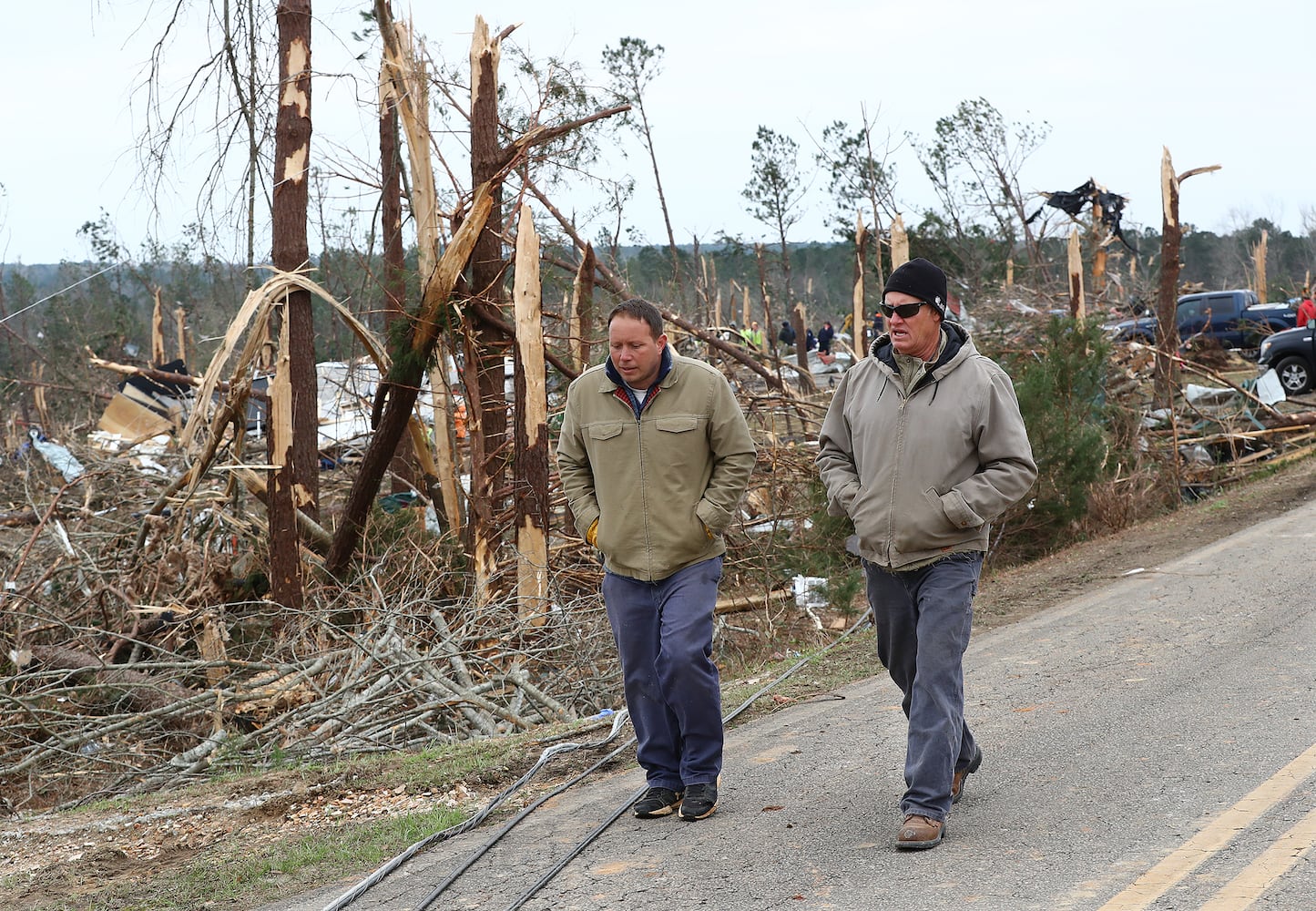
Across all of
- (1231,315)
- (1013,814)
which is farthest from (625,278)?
(1231,315)

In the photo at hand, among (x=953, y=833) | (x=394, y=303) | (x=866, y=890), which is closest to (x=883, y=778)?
(x=953, y=833)

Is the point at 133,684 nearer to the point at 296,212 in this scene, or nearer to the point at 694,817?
the point at 694,817

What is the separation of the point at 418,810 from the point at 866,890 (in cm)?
230

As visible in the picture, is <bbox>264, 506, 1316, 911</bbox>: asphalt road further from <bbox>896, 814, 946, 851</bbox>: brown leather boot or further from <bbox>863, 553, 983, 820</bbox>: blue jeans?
<bbox>863, 553, 983, 820</bbox>: blue jeans

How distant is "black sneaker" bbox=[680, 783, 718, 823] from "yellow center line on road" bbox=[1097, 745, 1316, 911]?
1.59m

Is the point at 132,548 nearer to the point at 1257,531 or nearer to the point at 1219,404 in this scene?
the point at 1257,531

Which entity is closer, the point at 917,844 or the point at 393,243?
the point at 917,844

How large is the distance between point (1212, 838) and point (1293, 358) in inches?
836

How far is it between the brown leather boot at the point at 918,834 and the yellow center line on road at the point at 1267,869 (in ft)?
2.90

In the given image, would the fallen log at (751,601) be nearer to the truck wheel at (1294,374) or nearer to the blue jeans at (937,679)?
the blue jeans at (937,679)

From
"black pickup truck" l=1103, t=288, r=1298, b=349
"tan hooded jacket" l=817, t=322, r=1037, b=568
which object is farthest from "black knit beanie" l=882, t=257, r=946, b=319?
"black pickup truck" l=1103, t=288, r=1298, b=349

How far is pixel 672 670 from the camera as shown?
4.57 m

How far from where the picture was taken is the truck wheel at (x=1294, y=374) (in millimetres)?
22516

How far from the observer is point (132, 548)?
10375mm
